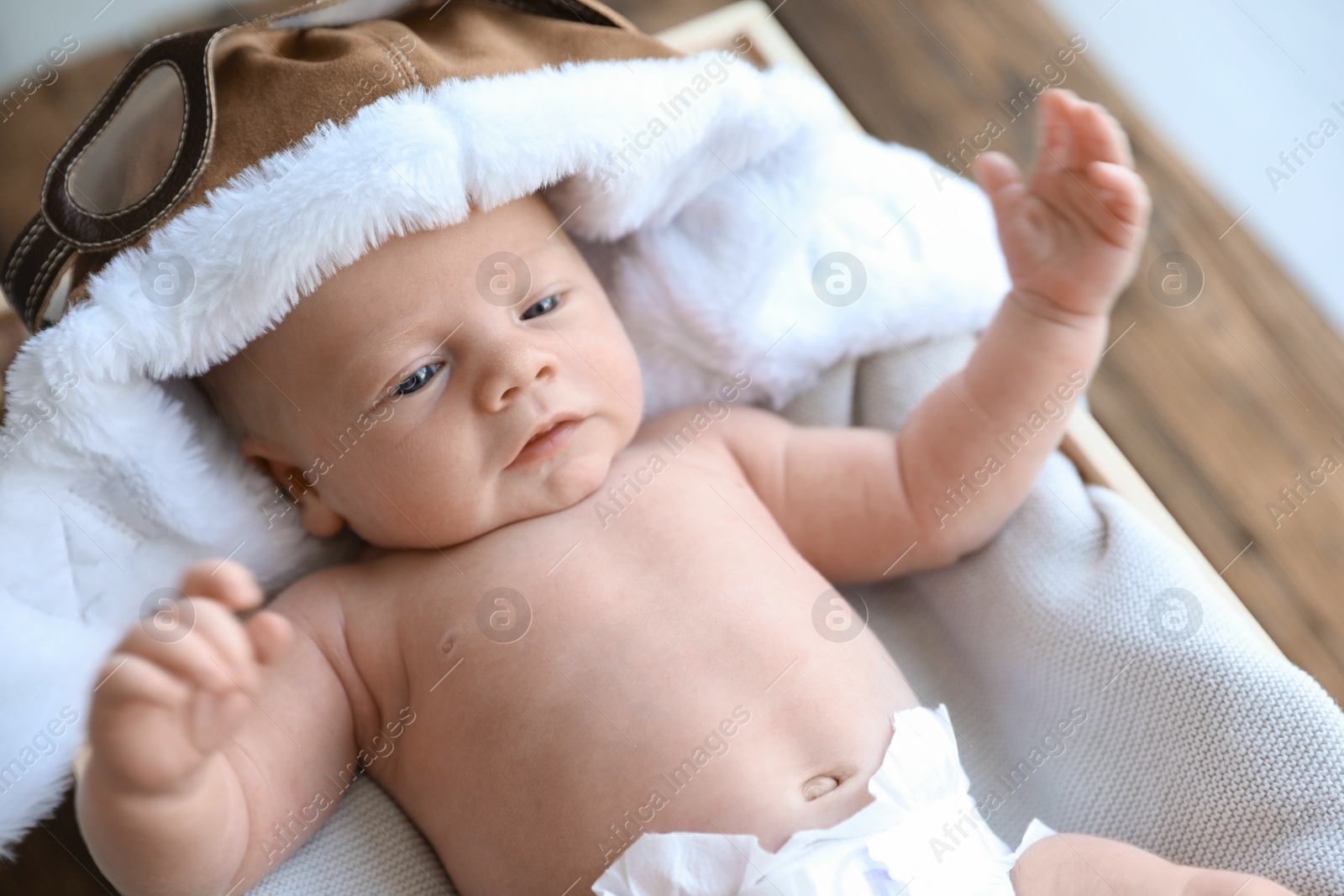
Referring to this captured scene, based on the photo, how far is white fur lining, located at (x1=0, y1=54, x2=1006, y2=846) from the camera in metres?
0.86

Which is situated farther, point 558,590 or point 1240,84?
point 1240,84

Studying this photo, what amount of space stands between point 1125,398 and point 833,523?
0.44 m

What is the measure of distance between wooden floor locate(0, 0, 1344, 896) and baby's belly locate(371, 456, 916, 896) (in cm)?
46

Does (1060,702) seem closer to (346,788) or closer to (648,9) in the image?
(346,788)

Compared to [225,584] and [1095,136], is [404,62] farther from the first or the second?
[1095,136]

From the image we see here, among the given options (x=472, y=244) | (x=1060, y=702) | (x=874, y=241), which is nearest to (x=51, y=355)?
(x=472, y=244)

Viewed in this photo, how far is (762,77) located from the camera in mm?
1048

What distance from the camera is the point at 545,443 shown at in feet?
3.12

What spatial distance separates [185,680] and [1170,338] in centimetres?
115

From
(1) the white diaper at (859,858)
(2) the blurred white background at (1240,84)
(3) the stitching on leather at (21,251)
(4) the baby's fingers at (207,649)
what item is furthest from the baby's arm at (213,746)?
(2) the blurred white background at (1240,84)

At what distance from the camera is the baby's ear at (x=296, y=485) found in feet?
3.28

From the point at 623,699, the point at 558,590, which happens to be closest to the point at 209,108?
the point at 558,590

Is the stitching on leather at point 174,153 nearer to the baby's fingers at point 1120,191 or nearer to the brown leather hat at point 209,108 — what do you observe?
the brown leather hat at point 209,108

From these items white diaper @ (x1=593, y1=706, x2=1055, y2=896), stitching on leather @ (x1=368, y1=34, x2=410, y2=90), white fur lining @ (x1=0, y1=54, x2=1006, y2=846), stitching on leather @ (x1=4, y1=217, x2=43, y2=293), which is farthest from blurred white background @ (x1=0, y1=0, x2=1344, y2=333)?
white diaper @ (x1=593, y1=706, x2=1055, y2=896)
